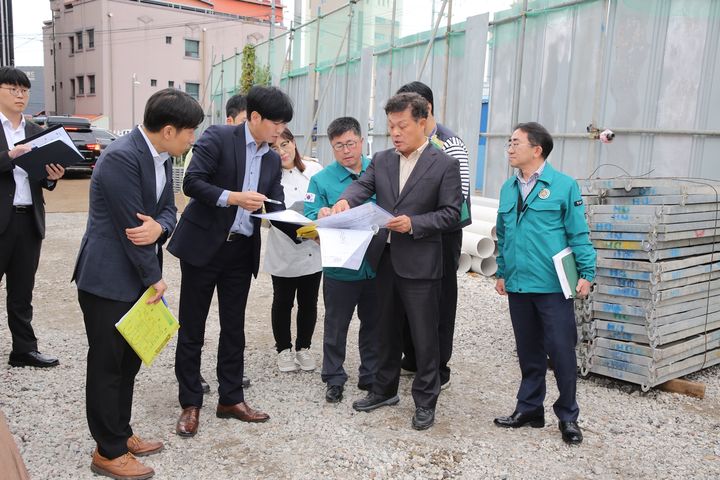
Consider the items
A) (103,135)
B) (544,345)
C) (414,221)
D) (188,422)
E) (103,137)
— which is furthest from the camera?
(103,135)

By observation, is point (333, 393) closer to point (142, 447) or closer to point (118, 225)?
point (142, 447)

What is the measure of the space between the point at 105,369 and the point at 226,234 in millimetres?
966

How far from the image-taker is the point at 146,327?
284 cm

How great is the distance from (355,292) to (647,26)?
16.6 ft

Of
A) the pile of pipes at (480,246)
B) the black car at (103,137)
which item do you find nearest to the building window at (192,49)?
the black car at (103,137)

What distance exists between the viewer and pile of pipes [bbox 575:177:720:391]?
161 inches

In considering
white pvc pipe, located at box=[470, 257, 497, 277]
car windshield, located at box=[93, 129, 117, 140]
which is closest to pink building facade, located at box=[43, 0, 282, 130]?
car windshield, located at box=[93, 129, 117, 140]

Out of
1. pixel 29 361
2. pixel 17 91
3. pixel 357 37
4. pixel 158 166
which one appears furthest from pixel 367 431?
pixel 357 37

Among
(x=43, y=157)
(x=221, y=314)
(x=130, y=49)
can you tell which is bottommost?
(x=221, y=314)

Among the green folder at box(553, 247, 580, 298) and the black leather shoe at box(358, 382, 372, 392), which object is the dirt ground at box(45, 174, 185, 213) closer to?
the black leather shoe at box(358, 382, 372, 392)

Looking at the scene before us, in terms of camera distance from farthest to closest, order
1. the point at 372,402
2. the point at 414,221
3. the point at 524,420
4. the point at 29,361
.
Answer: the point at 29,361
the point at 372,402
the point at 524,420
the point at 414,221

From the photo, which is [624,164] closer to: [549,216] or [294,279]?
[549,216]

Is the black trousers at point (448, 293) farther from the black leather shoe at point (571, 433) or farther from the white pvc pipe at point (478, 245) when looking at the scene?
the white pvc pipe at point (478, 245)

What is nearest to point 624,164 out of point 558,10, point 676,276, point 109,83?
point 558,10
